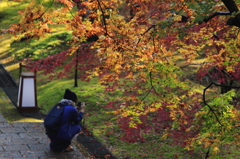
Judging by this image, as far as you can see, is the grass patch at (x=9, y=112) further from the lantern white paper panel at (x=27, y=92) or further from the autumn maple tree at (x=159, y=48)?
the autumn maple tree at (x=159, y=48)

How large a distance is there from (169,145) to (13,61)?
11922mm

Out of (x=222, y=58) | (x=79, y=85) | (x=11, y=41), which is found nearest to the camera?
(x=222, y=58)

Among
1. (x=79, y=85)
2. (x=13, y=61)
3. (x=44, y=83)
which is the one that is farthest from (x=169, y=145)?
(x=13, y=61)

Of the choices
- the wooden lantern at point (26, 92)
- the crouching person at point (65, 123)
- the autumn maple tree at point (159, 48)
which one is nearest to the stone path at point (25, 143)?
the crouching person at point (65, 123)

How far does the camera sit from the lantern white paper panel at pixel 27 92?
11.0m

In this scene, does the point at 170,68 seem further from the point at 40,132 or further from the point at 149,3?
the point at 40,132

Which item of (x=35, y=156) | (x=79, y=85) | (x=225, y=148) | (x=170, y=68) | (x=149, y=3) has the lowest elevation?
(x=225, y=148)

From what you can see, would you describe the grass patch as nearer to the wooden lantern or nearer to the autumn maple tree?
the wooden lantern

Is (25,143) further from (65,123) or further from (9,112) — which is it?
(9,112)

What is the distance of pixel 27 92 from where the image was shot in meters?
11.0

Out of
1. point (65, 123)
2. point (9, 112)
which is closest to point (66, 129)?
point (65, 123)

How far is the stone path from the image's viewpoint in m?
7.72

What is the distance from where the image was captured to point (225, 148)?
10.9 meters

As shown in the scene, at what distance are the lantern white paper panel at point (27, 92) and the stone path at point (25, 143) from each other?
1.27 m
